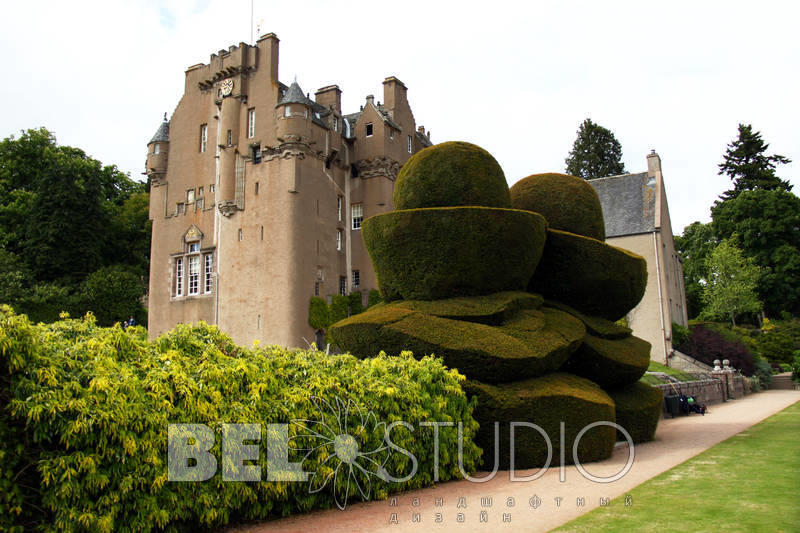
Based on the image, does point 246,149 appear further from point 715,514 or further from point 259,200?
point 715,514

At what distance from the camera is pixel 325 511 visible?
23.9 feet

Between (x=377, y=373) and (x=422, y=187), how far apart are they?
450 centimetres

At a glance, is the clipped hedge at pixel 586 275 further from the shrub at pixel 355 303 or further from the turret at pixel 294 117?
the turret at pixel 294 117

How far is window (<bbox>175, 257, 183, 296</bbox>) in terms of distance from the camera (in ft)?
127

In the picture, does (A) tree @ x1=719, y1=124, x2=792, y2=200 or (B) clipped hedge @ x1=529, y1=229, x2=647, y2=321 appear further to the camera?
(A) tree @ x1=719, y1=124, x2=792, y2=200

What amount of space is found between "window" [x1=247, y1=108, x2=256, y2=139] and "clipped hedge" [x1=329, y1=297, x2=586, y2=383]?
28.3 metres

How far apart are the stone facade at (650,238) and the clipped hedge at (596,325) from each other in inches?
855

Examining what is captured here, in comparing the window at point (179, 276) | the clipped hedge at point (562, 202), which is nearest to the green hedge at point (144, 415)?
the clipped hedge at point (562, 202)

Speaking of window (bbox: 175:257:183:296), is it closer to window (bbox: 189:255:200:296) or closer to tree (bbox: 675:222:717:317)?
window (bbox: 189:255:200:296)

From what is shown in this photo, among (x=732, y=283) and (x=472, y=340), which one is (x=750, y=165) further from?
(x=472, y=340)

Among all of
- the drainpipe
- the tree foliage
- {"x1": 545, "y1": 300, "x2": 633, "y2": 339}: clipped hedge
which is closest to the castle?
the tree foliage

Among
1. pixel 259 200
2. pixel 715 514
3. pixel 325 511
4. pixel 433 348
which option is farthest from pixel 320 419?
pixel 259 200

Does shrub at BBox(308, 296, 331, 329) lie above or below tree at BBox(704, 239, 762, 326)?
below

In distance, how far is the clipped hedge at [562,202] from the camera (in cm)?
1323
